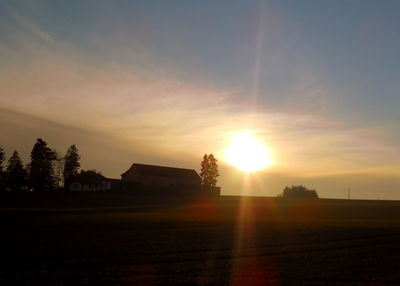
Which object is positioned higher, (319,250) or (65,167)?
(65,167)

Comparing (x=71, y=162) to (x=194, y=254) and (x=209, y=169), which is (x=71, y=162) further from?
(x=194, y=254)

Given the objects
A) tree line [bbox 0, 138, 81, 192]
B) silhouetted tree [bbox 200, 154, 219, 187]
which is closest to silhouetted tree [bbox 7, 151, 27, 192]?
tree line [bbox 0, 138, 81, 192]

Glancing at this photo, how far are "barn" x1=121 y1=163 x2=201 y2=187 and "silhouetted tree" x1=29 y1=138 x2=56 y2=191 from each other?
2035cm

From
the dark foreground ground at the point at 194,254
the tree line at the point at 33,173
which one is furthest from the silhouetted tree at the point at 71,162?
the dark foreground ground at the point at 194,254

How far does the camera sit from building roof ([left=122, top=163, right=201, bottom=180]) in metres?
139

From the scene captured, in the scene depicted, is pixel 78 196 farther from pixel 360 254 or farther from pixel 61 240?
pixel 360 254

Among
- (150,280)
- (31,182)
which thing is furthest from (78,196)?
(150,280)

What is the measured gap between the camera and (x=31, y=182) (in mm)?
131875

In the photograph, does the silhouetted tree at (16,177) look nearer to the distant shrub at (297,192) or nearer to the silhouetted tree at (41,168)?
the silhouetted tree at (41,168)

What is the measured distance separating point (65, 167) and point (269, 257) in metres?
142

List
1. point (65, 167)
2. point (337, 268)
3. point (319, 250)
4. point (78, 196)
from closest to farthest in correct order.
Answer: point (337, 268)
point (319, 250)
point (78, 196)
point (65, 167)

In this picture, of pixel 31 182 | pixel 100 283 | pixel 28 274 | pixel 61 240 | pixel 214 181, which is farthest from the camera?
pixel 214 181

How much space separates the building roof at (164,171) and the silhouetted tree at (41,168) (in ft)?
73.9

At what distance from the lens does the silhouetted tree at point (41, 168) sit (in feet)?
430
